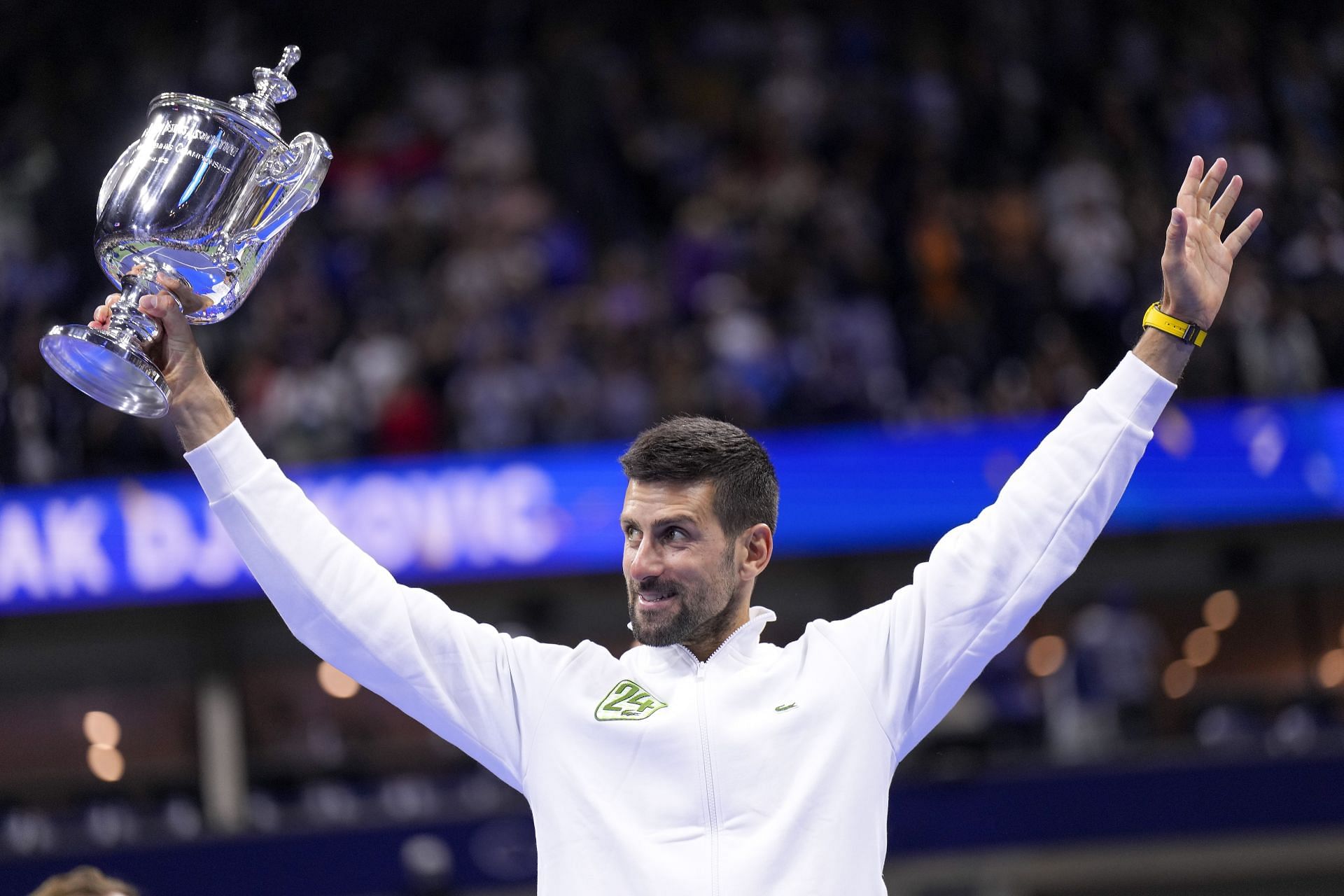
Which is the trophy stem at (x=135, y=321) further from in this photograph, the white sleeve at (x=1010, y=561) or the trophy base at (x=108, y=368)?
the white sleeve at (x=1010, y=561)

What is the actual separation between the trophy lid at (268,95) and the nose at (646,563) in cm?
105

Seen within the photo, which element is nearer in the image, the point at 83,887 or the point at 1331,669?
the point at 83,887

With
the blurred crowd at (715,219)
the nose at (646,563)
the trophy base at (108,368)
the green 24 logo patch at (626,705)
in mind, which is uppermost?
the blurred crowd at (715,219)

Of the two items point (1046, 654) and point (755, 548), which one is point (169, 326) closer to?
point (755, 548)

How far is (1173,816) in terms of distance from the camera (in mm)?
8828

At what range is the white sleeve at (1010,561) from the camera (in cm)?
271

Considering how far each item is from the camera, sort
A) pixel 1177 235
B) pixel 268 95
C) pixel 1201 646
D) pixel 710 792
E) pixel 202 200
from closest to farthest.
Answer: pixel 710 792, pixel 1177 235, pixel 202 200, pixel 268 95, pixel 1201 646

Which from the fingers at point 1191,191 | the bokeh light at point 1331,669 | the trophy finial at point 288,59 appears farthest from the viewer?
the bokeh light at point 1331,669

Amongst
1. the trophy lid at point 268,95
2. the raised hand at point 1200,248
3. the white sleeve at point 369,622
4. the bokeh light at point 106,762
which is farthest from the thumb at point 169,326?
the bokeh light at point 106,762

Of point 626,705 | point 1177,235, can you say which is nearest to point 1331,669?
point 1177,235

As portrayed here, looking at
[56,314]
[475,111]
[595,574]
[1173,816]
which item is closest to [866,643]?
[1173,816]

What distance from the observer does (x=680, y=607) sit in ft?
8.84

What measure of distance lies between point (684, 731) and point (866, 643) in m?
0.35

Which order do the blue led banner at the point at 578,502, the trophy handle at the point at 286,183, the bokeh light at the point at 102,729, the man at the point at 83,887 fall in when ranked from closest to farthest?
the trophy handle at the point at 286,183, the man at the point at 83,887, the blue led banner at the point at 578,502, the bokeh light at the point at 102,729
